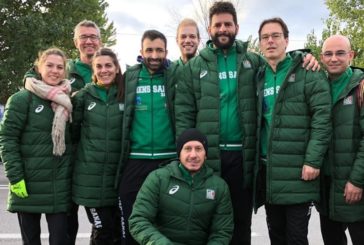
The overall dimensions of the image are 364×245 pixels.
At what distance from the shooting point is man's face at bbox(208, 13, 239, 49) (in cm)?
404

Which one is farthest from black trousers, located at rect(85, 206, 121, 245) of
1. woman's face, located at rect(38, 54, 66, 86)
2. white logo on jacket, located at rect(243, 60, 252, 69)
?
white logo on jacket, located at rect(243, 60, 252, 69)

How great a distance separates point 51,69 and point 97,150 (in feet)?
2.84

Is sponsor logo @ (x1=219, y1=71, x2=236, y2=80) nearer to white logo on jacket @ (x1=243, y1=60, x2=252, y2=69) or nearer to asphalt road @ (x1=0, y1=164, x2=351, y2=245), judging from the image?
white logo on jacket @ (x1=243, y1=60, x2=252, y2=69)

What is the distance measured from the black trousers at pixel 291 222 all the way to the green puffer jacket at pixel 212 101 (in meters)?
0.39

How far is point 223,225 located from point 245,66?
1474 mm

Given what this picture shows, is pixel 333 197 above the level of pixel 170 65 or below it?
below

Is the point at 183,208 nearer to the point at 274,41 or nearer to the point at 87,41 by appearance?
the point at 274,41

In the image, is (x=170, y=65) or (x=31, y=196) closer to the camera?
(x=31, y=196)

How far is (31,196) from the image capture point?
12.5 feet

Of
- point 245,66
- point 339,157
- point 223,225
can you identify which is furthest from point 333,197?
point 245,66

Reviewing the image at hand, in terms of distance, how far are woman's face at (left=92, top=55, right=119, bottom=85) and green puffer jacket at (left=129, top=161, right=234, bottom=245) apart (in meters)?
1.07

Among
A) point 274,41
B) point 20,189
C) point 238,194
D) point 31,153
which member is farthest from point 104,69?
point 238,194

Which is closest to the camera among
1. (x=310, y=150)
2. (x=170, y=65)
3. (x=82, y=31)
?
(x=310, y=150)

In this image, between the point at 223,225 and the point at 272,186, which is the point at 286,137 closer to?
the point at 272,186
